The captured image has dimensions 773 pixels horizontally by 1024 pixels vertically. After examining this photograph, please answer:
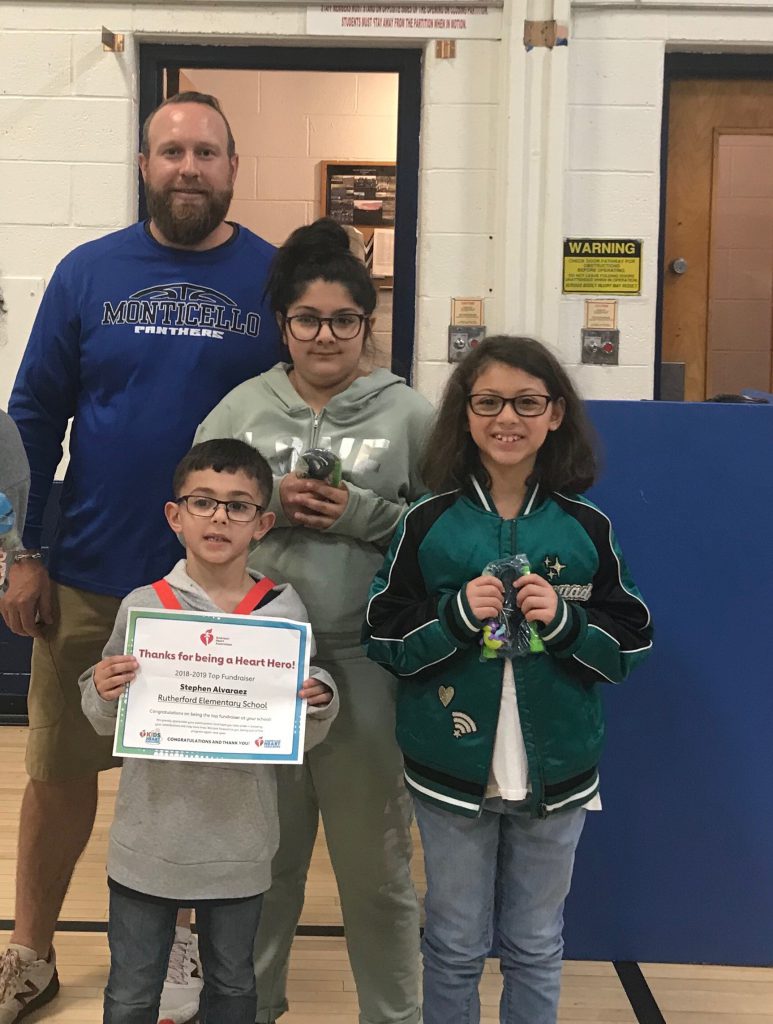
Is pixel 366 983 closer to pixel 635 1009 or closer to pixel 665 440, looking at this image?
pixel 635 1009

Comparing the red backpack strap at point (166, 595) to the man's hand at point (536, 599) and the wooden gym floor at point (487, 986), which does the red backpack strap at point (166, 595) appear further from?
the wooden gym floor at point (487, 986)

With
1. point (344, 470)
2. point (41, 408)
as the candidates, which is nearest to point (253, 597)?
point (344, 470)

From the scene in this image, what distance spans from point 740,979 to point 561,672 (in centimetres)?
102

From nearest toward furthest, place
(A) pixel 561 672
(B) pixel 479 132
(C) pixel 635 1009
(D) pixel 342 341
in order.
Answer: (A) pixel 561 672 < (D) pixel 342 341 < (C) pixel 635 1009 < (B) pixel 479 132

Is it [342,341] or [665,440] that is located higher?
[342,341]

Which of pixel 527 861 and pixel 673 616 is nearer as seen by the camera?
pixel 527 861

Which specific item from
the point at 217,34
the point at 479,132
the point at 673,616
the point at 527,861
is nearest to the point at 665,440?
the point at 673,616

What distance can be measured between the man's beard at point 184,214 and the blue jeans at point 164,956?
3.75 ft

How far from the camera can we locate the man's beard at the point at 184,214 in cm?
177

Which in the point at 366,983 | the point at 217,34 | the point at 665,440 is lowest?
the point at 366,983

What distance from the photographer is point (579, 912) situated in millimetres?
2012

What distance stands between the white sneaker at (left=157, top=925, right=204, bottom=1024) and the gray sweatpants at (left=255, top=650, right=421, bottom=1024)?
378mm

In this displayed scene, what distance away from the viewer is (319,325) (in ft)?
5.03

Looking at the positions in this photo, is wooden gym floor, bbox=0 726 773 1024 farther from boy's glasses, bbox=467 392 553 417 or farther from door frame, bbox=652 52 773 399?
door frame, bbox=652 52 773 399
